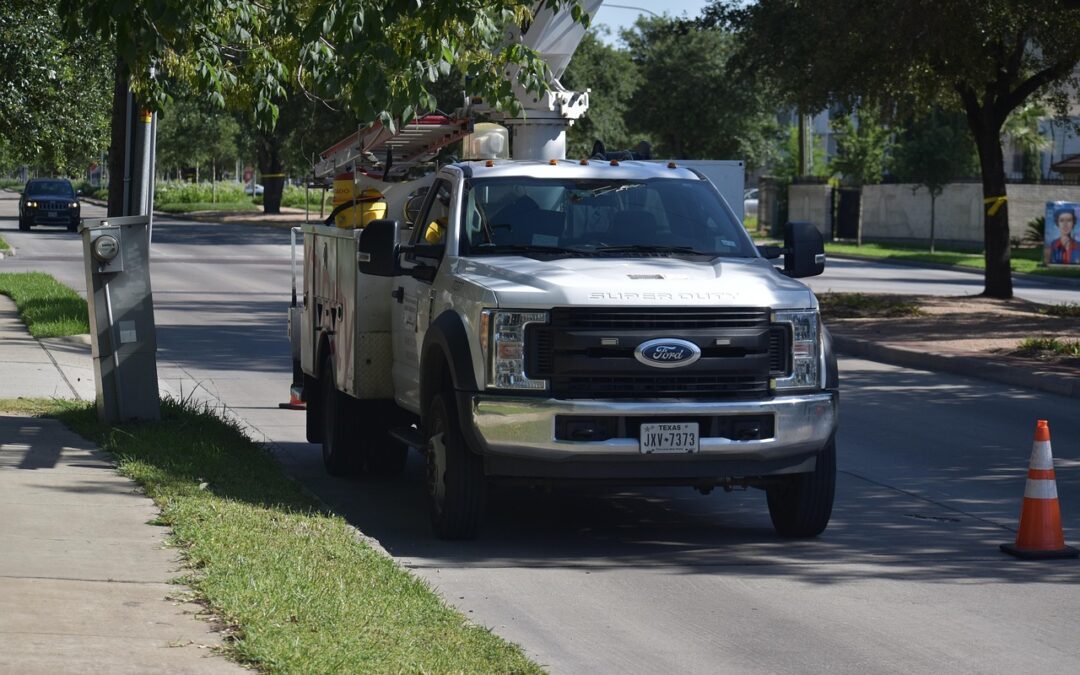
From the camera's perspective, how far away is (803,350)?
841 centimetres

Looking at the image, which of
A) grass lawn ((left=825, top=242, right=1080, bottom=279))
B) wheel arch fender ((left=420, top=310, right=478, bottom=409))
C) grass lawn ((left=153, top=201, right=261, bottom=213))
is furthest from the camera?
grass lawn ((left=153, top=201, right=261, bottom=213))

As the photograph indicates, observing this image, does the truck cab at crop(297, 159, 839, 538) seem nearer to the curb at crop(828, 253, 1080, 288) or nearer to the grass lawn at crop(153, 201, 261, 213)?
the curb at crop(828, 253, 1080, 288)

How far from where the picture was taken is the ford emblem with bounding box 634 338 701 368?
26.4 ft

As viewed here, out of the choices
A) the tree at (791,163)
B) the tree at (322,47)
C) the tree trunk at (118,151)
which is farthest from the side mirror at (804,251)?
the tree at (791,163)

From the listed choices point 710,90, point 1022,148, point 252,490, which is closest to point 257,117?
point 252,490

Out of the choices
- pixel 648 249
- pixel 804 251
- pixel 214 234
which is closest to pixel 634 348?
pixel 648 249

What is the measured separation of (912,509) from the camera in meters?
9.75

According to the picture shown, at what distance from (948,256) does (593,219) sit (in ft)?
120

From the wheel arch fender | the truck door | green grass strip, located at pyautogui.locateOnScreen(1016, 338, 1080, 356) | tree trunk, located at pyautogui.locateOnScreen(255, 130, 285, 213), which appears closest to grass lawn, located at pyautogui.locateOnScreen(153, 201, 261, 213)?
tree trunk, located at pyautogui.locateOnScreen(255, 130, 285, 213)

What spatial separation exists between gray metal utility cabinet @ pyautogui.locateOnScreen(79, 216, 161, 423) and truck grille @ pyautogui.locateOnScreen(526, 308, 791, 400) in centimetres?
415

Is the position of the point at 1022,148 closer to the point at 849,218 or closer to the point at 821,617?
the point at 849,218

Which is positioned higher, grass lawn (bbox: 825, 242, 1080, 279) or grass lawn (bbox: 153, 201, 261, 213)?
grass lawn (bbox: 153, 201, 261, 213)

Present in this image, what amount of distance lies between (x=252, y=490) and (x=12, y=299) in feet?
53.3

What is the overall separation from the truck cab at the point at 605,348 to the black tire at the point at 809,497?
0.01m
